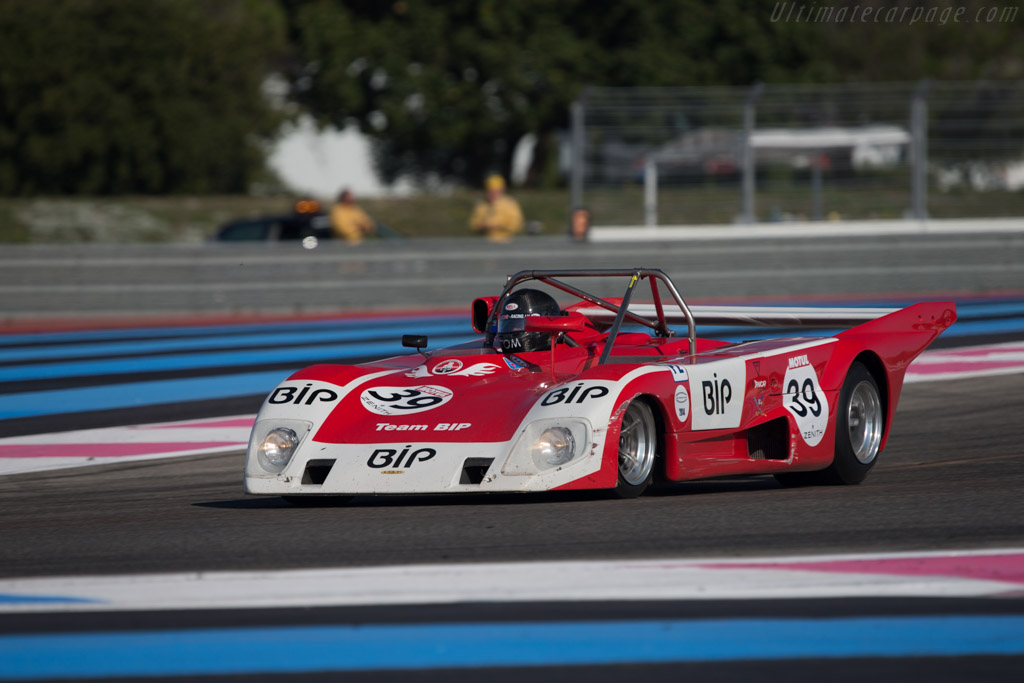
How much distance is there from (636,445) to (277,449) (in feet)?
5.11

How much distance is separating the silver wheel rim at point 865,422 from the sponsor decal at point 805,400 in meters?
0.30

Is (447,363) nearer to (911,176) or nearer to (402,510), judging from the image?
(402,510)

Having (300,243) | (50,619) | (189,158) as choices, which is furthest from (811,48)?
(50,619)

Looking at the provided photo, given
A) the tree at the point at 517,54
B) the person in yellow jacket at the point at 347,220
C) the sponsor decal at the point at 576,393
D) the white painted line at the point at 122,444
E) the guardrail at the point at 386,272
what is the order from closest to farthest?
the sponsor decal at the point at 576,393, the white painted line at the point at 122,444, the guardrail at the point at 386,272, the person in yellow jacket at the point at 347,220, the tree at the point at 517,54

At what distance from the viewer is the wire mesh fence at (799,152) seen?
720 inches

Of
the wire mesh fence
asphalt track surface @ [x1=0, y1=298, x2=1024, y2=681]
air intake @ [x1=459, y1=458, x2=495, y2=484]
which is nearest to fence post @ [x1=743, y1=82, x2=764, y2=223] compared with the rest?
the wire mesh fence

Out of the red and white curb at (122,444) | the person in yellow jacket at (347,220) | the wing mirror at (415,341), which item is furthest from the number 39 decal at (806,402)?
the person in yellow jacket at (347,220)

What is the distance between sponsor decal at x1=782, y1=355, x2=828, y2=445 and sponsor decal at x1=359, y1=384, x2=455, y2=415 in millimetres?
1563

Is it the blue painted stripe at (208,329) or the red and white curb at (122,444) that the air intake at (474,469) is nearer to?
the red and white curb at (122,444)

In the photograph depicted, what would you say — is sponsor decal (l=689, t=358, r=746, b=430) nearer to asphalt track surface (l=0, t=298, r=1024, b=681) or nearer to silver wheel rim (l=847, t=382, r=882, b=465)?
asphalt track surface (l=0, t=298, r=1024, b=681)

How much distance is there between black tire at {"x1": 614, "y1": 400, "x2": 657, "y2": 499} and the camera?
260 inches

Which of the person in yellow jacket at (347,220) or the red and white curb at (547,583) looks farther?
the person in yellow jacket at (347,220)

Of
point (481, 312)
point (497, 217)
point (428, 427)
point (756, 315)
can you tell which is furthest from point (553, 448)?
point (497, 217)

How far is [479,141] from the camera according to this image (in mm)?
37688
